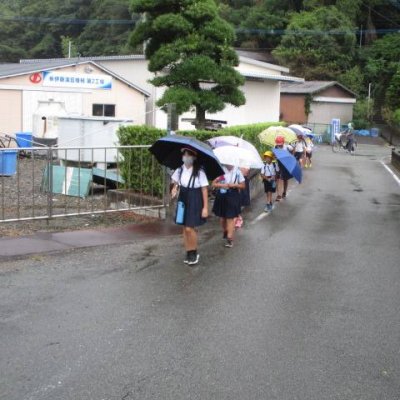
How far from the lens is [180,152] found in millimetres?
8703

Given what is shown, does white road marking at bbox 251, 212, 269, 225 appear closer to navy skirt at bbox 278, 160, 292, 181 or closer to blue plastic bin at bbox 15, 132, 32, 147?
navy skirt at bbox 278, 160, 292, 181

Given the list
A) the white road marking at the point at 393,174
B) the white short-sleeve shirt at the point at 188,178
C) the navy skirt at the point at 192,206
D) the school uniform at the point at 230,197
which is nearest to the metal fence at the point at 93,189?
the school uniform at the point at 230,197

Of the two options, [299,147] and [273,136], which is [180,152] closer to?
[273,136]

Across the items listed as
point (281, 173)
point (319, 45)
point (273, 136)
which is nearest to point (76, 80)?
point (273, 136)

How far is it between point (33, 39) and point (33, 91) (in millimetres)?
56921

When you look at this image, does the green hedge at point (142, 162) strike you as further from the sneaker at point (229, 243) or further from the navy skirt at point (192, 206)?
the navy skirt at point (192, 206)

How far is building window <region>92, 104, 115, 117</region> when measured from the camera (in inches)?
1094

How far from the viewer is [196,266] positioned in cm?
832

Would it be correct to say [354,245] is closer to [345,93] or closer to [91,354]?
[91,354]

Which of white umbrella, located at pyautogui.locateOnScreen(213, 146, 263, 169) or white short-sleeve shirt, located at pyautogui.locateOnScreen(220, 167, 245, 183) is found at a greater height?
white umbrella, located at pyautogui.locateOnScreen(213, 146, 263, 169)

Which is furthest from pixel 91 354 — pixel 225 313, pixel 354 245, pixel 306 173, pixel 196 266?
pixel 306 173

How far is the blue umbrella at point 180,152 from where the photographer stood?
804 centimetres

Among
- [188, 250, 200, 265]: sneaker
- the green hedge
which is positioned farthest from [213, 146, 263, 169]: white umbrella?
the green hedge

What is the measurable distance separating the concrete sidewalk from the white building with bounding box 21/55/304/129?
18.1 metres
